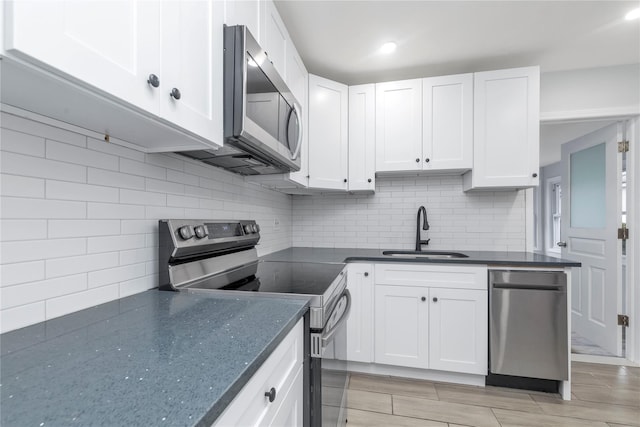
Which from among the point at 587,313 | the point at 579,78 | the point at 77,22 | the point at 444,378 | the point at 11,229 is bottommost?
the point at 444,378

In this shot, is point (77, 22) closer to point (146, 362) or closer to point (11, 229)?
point (11, 229)

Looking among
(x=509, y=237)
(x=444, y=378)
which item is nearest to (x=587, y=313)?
(x=509, y=237)

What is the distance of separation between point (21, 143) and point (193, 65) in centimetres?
51

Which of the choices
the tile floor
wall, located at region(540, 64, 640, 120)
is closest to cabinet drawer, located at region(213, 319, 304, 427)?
the tile floor

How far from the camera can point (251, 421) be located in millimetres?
612

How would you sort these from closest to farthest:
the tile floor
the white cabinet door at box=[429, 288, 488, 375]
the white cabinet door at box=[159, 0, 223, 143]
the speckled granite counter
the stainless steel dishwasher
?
the speckled granite counter
the white cabinet door at box=[159, 0, 223, 143]
the tile floor
the stainless steel dishwasher
the white cabinet door at box=[429, 288, 488, 375]

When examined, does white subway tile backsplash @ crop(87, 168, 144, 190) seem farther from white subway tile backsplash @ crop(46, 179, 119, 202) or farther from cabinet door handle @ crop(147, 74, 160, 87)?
cabinet door handle @ crop(147, 74, 160, 87)

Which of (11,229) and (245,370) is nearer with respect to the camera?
(245,370)

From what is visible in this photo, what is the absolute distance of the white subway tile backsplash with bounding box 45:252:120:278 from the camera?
82 cm

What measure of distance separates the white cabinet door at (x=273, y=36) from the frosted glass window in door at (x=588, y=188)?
119 inches

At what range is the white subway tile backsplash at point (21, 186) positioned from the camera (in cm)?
72

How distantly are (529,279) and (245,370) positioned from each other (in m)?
2.06

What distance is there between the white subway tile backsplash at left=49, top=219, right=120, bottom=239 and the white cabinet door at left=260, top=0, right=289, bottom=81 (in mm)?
1082

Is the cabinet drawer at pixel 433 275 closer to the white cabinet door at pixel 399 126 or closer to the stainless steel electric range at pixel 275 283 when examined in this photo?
the stainless steel electric range at pixel 275 283
